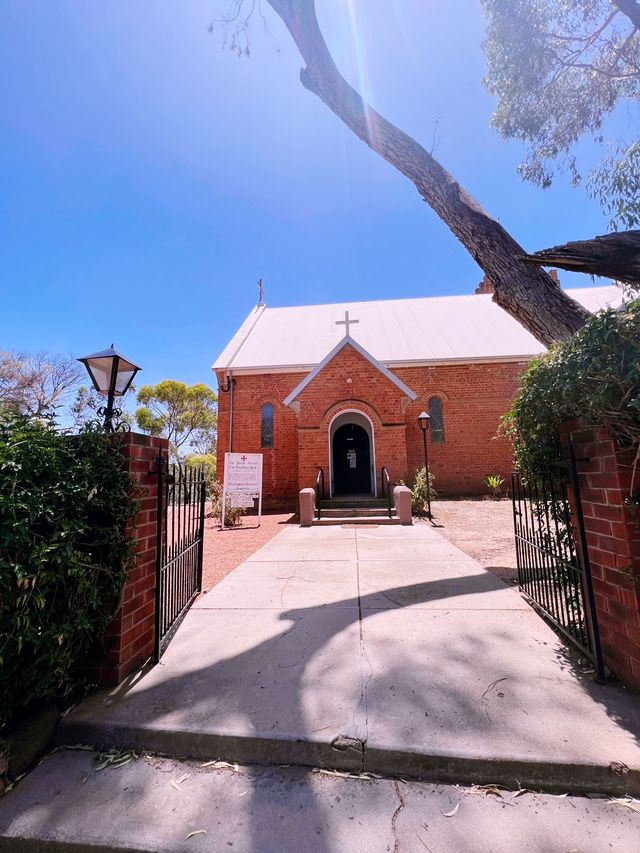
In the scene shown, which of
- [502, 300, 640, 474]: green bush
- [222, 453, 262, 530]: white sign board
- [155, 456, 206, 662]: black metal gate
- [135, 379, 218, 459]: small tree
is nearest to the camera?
[502, 300, 640, 474]: green bush

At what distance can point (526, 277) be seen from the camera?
4766 mm

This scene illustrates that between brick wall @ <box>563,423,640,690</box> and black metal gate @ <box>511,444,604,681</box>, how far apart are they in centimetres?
7

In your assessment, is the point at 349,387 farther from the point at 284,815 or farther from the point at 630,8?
the point at 284,815

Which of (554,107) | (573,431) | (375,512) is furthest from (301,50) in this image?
(375,512)

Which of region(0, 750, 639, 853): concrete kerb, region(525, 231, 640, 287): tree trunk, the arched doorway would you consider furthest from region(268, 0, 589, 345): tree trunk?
the arched doorway

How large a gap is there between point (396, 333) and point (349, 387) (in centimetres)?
733

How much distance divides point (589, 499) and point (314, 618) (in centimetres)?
264

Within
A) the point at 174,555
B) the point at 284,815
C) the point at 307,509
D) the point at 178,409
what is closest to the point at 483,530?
the point at 307,509

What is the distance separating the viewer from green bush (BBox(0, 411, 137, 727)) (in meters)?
1.92

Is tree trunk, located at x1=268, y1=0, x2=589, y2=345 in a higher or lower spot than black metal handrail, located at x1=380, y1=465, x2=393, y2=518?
higher

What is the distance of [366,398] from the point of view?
12266 mm

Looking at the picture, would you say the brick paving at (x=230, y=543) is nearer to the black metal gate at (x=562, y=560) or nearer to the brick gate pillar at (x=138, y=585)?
the brick gate pillar at (x=138, y=585)

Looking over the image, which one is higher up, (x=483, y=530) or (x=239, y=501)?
(x=239, y=501)

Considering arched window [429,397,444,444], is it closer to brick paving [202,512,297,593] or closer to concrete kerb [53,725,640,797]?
brick paving [202,512,297,593]
